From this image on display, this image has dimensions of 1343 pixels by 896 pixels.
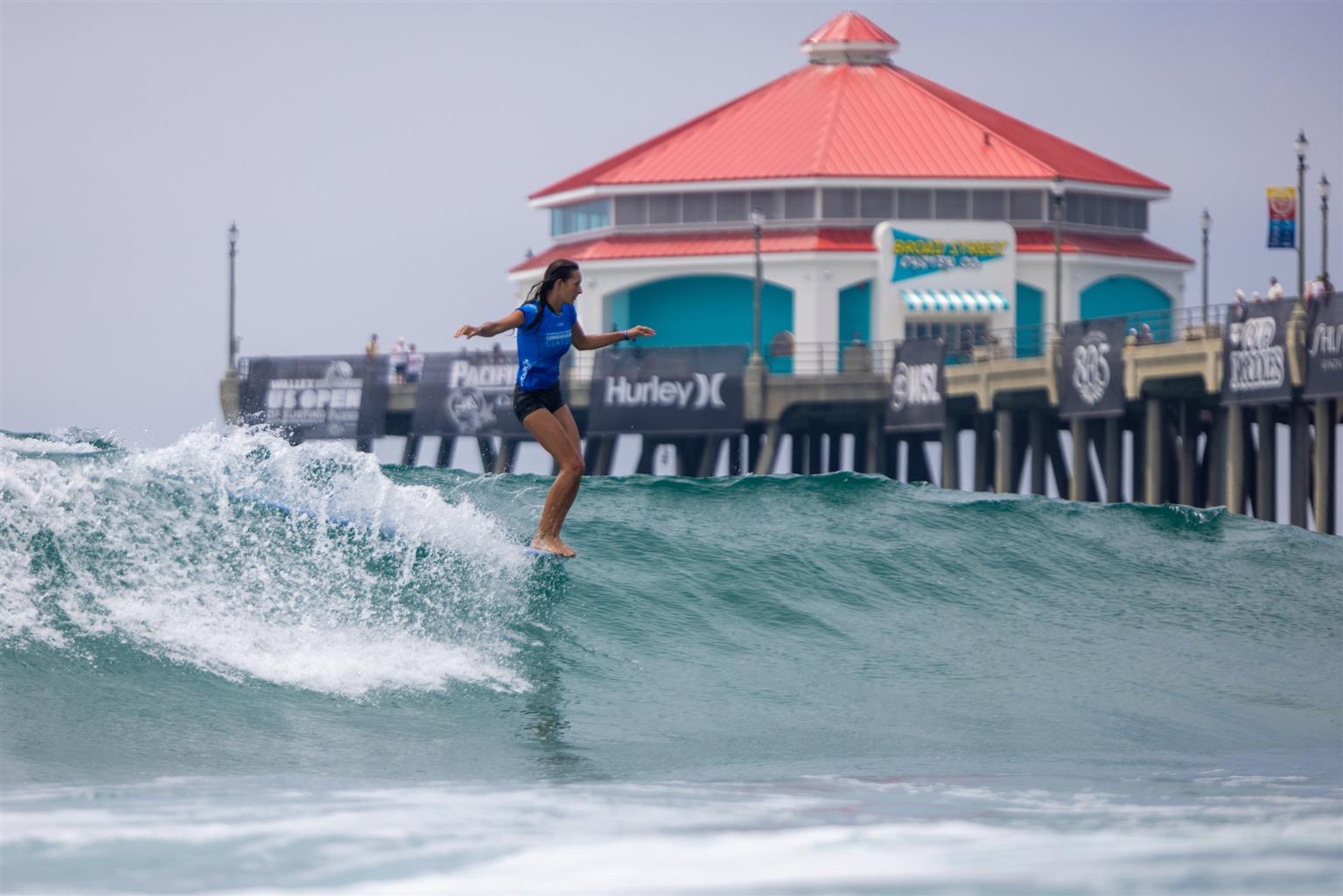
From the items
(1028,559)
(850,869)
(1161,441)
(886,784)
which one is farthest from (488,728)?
(1161,441)

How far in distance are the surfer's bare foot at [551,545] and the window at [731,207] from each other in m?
48.4

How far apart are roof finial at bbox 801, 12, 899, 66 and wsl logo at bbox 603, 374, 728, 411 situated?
22278mm

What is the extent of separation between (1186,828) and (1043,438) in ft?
117

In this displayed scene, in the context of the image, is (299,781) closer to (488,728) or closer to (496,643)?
(488,728)

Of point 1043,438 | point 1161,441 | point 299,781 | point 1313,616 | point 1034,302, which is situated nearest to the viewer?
point 299,781

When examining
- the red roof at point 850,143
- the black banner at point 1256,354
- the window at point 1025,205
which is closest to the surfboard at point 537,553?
the black banner at point 1256,354

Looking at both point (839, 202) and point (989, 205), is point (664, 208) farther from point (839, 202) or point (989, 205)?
point (989, 205)

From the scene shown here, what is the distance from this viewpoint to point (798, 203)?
2339 inches

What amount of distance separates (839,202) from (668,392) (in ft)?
49.5

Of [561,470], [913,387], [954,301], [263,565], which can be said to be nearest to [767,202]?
[954,301]

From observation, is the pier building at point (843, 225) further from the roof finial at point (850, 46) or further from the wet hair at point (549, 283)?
the wet hair at point (549, 283)

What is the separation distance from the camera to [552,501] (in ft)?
39.7

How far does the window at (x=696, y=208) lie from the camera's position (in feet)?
197

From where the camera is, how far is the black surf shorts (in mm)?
11750
